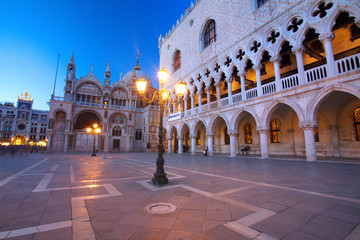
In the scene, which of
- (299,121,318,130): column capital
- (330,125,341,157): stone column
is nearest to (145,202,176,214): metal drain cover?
(299,121,318,130): column capital

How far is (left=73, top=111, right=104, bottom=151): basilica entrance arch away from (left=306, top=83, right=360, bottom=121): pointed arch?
3417cm

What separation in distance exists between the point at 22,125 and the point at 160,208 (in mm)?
84830

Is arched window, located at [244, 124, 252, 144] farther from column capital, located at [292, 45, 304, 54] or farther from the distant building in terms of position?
the distant building

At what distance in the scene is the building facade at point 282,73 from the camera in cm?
1065

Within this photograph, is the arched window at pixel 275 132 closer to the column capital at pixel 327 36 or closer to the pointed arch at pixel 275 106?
the pointed arch at pixel 275 106

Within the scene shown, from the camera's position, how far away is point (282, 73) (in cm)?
1656

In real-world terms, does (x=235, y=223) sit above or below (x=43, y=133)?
below

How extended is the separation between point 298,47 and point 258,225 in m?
13.7

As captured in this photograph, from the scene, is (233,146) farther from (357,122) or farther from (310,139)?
(357,122)

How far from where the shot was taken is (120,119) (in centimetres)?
3688

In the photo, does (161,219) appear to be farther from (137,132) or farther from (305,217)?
(137,132)

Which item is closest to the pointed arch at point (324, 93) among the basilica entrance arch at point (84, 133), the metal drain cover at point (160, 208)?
the metal drain cover at point (160, 208)

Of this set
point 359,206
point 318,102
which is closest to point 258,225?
point 359,206

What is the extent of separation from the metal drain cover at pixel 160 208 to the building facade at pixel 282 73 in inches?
447
